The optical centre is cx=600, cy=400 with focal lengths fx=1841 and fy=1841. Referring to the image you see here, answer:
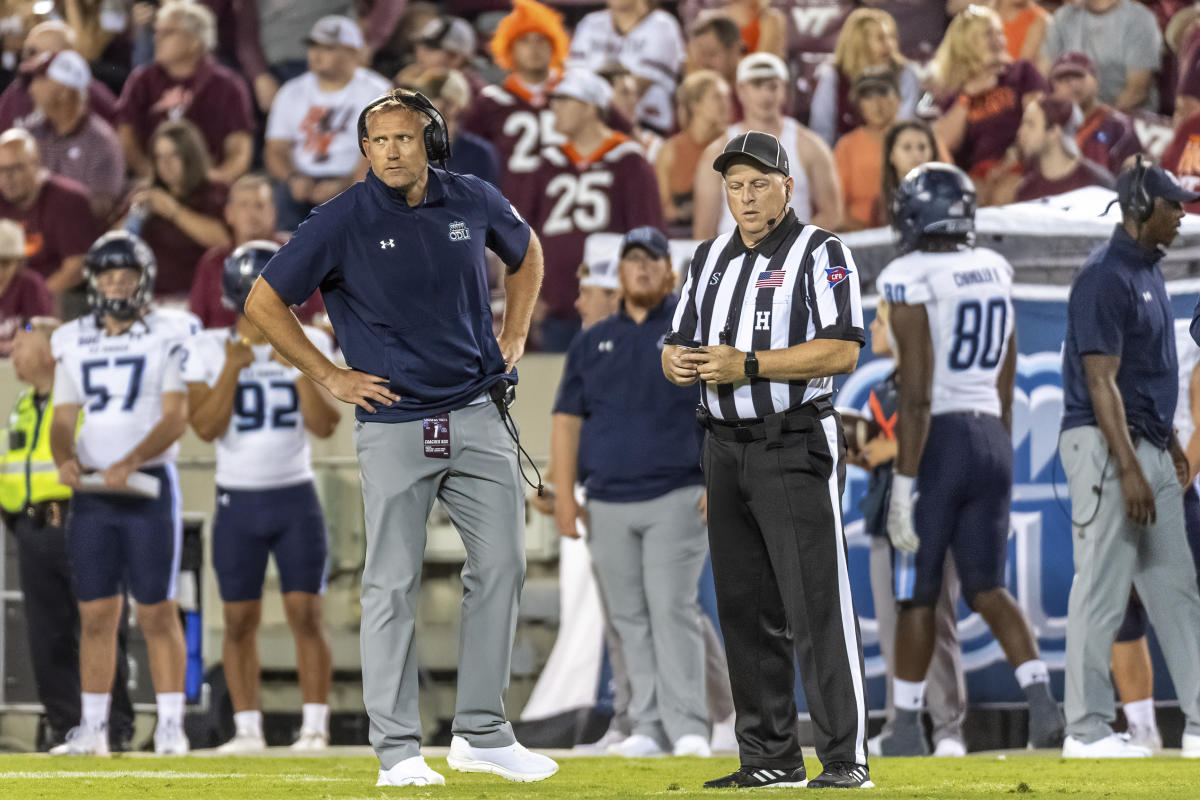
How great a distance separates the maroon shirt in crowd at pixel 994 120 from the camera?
10.3m

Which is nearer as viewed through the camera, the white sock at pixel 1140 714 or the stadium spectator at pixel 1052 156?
the white sock at pixel 1140 714

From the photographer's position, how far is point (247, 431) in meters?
8.41

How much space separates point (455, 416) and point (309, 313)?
476cm

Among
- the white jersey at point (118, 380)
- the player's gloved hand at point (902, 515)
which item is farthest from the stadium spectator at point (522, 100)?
the player's gloved hand at point (902, 515)

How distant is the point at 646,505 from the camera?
7699mm

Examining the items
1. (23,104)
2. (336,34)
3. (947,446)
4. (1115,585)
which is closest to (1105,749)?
(1115,585)

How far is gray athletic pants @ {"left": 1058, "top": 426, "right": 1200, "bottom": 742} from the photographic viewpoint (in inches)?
274


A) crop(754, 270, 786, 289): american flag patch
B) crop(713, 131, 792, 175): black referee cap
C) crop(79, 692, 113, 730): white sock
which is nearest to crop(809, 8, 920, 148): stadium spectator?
crop(79, 692, 113, 730): white sock

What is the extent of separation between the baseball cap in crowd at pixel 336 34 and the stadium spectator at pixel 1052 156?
13.6ft

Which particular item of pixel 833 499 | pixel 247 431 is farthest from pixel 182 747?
pixel 833 499

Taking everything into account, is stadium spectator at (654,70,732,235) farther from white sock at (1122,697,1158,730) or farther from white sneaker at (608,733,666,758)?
white sock at (1122,697,1158,730)

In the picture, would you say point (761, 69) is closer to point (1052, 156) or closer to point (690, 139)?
point (690, 139)

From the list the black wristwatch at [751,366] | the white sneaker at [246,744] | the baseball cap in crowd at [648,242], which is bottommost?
the white sneaker at [246,744]

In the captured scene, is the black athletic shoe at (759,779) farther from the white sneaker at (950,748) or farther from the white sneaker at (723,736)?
the white sneaker at (723,736)
